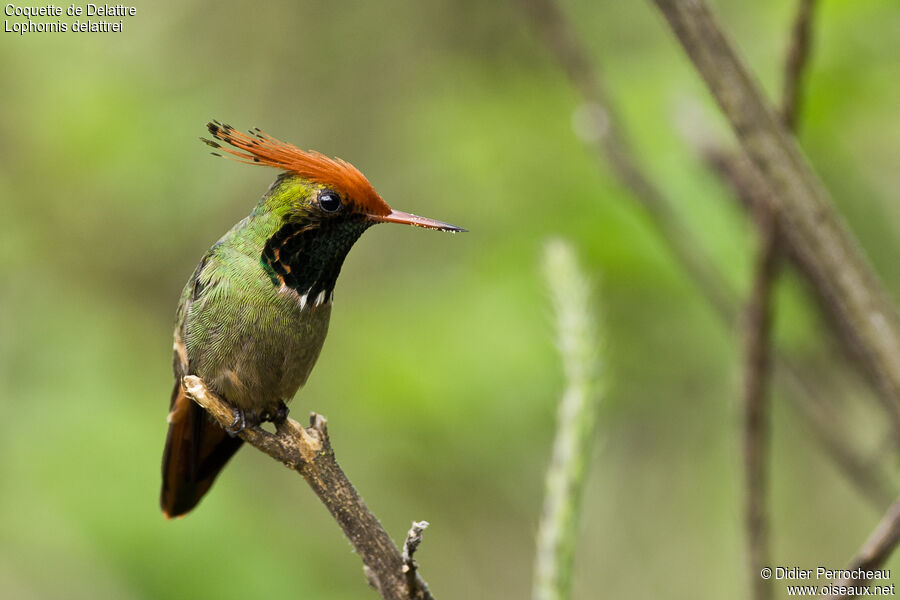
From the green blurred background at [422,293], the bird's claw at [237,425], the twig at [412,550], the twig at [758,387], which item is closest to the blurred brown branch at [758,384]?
the twig at [758,387]

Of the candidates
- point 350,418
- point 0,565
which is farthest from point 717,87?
point 0,565

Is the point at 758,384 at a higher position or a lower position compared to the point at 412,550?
higher

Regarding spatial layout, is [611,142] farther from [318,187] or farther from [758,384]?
[318,187]

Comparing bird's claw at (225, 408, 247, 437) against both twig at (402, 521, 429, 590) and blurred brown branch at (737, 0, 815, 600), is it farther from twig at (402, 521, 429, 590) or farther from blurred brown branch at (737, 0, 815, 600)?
blurred brown branch at (737, 0, 815, 600)

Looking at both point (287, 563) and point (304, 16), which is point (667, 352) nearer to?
point (287, 563)

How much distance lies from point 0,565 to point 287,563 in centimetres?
137

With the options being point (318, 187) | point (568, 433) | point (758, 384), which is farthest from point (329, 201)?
point (758, 384)

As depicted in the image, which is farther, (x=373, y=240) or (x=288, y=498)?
(x=373, y=240)

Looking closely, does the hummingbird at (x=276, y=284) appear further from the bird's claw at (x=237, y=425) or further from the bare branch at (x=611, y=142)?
the bare branch at (x=611, y=142)

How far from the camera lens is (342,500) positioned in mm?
2154

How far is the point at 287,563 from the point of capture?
13.9 ft

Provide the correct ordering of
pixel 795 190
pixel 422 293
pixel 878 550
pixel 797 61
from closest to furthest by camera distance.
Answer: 1. pixel 878 550
2. pixel 795 190
3. pixel 797 61
4. pixel 422 293

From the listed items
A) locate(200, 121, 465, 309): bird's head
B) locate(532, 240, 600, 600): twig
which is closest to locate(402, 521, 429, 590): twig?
locate(532, 240, 600, 600): twig

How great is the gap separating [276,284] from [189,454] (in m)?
0.67
